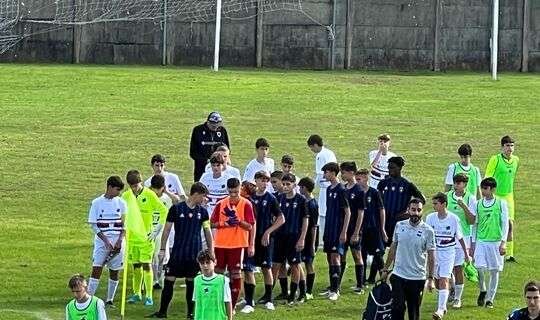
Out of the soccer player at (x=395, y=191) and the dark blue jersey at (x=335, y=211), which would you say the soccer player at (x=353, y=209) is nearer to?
the dark blue jersey at (x=335, y=211)

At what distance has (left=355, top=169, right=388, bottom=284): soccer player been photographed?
20891 mm

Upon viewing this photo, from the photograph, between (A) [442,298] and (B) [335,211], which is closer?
(A) [442,298]

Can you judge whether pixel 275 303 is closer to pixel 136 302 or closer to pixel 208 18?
pixel 136 302

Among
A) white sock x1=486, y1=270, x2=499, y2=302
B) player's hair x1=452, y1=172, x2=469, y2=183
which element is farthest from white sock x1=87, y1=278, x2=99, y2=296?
white sock x1=486, y1=270, x2=499, y2=302

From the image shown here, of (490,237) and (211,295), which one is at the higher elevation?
(490,237)

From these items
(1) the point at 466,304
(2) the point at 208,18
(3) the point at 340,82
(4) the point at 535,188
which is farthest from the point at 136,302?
(2) the point at 208,18

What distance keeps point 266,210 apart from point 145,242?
1.76 m

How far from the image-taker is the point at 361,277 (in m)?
21.1

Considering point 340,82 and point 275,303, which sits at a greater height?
point 340,82

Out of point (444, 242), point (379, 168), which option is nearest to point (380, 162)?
point (379, 168)

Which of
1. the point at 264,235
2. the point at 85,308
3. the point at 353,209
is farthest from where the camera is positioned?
the point at 353,209

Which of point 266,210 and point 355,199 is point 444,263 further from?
point 266,210

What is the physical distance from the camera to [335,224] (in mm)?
20625

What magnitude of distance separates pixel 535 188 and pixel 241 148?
7.06m
